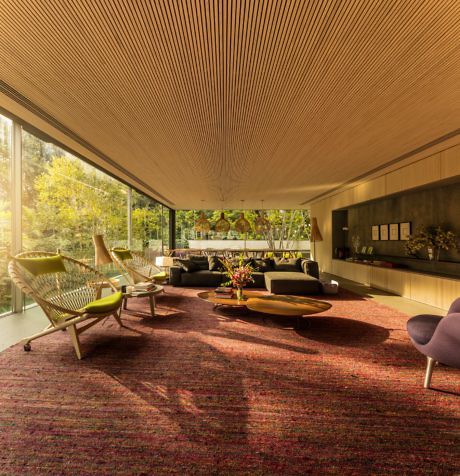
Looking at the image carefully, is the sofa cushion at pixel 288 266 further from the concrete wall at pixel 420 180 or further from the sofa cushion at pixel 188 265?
the sofa cushion at pixel 188 265

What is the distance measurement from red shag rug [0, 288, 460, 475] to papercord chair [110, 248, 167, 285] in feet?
5.75

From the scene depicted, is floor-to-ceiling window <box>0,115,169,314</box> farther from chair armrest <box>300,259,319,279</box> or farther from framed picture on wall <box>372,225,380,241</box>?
framed picture on wall <box>372,225,380,241</box>

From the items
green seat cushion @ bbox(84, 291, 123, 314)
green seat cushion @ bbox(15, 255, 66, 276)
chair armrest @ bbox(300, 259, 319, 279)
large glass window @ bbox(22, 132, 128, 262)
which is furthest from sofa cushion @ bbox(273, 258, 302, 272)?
green seat cushion @ bbox(15, 255, 66, 276)

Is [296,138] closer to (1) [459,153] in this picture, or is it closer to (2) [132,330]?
(1) [459,153]

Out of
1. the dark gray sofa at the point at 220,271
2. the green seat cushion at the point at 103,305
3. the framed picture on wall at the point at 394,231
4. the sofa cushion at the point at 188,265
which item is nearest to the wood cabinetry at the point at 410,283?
the framed picture on wall at the point at 394,231

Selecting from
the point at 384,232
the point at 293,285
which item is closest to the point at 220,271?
the point at 293,285

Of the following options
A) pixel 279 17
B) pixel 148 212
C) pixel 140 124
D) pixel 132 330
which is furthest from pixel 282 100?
pixel 148 212

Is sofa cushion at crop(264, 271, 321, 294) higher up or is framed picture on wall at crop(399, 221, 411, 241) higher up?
framed picture on wall at crop(399, 221, 411, 241)

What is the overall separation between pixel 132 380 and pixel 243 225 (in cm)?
726

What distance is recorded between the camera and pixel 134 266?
5.95 meters

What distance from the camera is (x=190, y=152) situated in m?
4.81

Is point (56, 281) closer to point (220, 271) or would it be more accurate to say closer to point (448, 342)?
point (448, 342)

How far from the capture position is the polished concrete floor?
318 cm

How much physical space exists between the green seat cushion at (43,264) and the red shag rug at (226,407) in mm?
787
